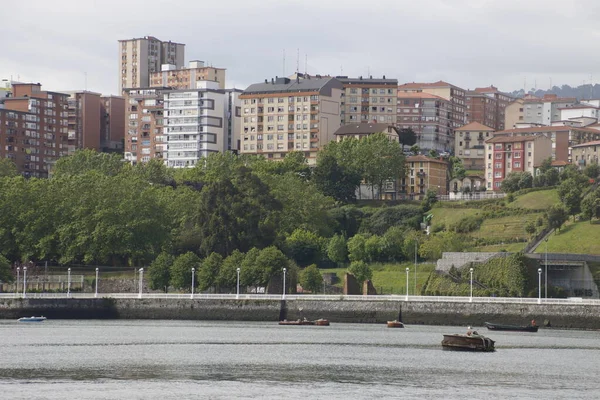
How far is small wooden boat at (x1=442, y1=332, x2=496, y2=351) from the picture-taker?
91.7m

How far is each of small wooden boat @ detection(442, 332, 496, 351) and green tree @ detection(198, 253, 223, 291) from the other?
139 feet

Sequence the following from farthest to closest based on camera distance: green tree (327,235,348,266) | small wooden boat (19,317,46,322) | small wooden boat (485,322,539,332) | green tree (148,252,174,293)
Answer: green tree (327,235,348,266) → green tree (148,252,174,293) → small wooden boat (19,317,46,322) → small wooden boat (485,322,539,332)

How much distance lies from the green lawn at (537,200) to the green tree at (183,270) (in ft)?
167

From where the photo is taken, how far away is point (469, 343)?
92000mm

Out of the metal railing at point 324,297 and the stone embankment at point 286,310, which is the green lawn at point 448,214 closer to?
the metal railing at point 324,297

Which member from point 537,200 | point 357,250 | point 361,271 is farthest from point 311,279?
point 537,200

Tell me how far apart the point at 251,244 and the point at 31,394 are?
255 ft

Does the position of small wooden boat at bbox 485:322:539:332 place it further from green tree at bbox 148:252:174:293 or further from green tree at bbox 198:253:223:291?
green tree at bbox 148:252:174:293

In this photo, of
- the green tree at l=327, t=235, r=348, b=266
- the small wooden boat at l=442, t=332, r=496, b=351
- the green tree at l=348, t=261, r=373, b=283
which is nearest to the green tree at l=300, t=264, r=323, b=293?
the green tree at l=348, t=261, r=373, b=283

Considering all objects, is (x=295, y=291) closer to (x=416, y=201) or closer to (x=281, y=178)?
(x=281, y=178)

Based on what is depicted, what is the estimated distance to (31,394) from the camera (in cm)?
6425

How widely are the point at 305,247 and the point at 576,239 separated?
31.0m

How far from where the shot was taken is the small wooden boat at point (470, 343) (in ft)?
301

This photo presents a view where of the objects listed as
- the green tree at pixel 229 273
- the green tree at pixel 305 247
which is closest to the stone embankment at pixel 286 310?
the green tree at pixel 229 273
